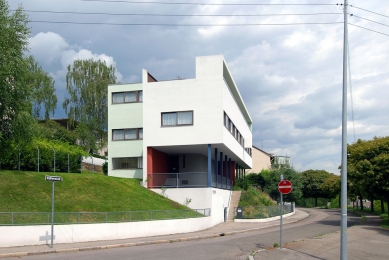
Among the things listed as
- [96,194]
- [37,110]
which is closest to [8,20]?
[96,194]

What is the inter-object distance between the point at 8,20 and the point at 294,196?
138 feet

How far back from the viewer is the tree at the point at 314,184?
263ft

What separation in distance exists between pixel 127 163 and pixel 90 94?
2162 cm

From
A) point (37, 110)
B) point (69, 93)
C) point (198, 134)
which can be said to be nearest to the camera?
point (198, 134)

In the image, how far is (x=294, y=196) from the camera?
54.0m

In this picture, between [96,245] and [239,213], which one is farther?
[239,213]

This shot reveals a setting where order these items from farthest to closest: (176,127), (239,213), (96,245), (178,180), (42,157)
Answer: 1. (178,180)
2. (239,213)
3. (176,127)
4. (42,157)
5. (96,245)

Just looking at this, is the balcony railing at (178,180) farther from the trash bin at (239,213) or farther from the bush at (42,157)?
the bush at (42,157)

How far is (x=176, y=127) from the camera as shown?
105ft

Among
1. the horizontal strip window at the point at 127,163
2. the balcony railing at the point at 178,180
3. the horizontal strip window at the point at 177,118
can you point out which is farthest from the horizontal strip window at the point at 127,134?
the balcony railing at the point at 178,180

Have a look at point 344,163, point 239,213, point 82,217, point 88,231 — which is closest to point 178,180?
point 239,213

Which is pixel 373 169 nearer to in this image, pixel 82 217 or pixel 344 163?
pixel 344 163

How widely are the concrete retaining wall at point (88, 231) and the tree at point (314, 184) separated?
60.0 metres

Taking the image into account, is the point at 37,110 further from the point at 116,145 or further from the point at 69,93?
the point at 116,145
